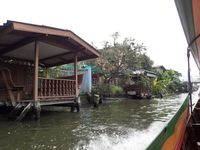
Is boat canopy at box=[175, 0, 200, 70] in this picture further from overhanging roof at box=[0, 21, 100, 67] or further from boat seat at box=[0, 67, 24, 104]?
boat seat at box=[0, 67, 24, 104]

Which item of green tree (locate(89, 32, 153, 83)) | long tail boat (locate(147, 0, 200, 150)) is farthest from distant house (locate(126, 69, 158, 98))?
long tail boat (locate(147, 0, 200, 150))

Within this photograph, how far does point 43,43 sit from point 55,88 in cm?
188

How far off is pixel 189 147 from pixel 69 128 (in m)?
3.39

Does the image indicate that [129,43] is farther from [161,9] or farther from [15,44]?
[161,9]

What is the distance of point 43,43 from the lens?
7621 millimetres

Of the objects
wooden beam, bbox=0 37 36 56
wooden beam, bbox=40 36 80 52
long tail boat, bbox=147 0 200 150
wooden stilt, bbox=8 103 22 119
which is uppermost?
wooden beam, bbox=40 36 80 52

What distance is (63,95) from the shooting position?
8.12 metres

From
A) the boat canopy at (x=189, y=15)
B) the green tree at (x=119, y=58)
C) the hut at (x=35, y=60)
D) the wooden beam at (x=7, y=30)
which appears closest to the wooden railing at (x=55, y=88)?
the hut at (x=35, y=60)

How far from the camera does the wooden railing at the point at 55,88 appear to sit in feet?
24.0

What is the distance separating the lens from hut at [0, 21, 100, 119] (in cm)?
645

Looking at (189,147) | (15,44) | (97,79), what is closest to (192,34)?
(189,147)

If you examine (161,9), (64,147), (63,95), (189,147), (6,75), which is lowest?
(64,147)

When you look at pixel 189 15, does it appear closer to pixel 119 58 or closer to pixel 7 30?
pixel 7 30

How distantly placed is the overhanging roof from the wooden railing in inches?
57.2
